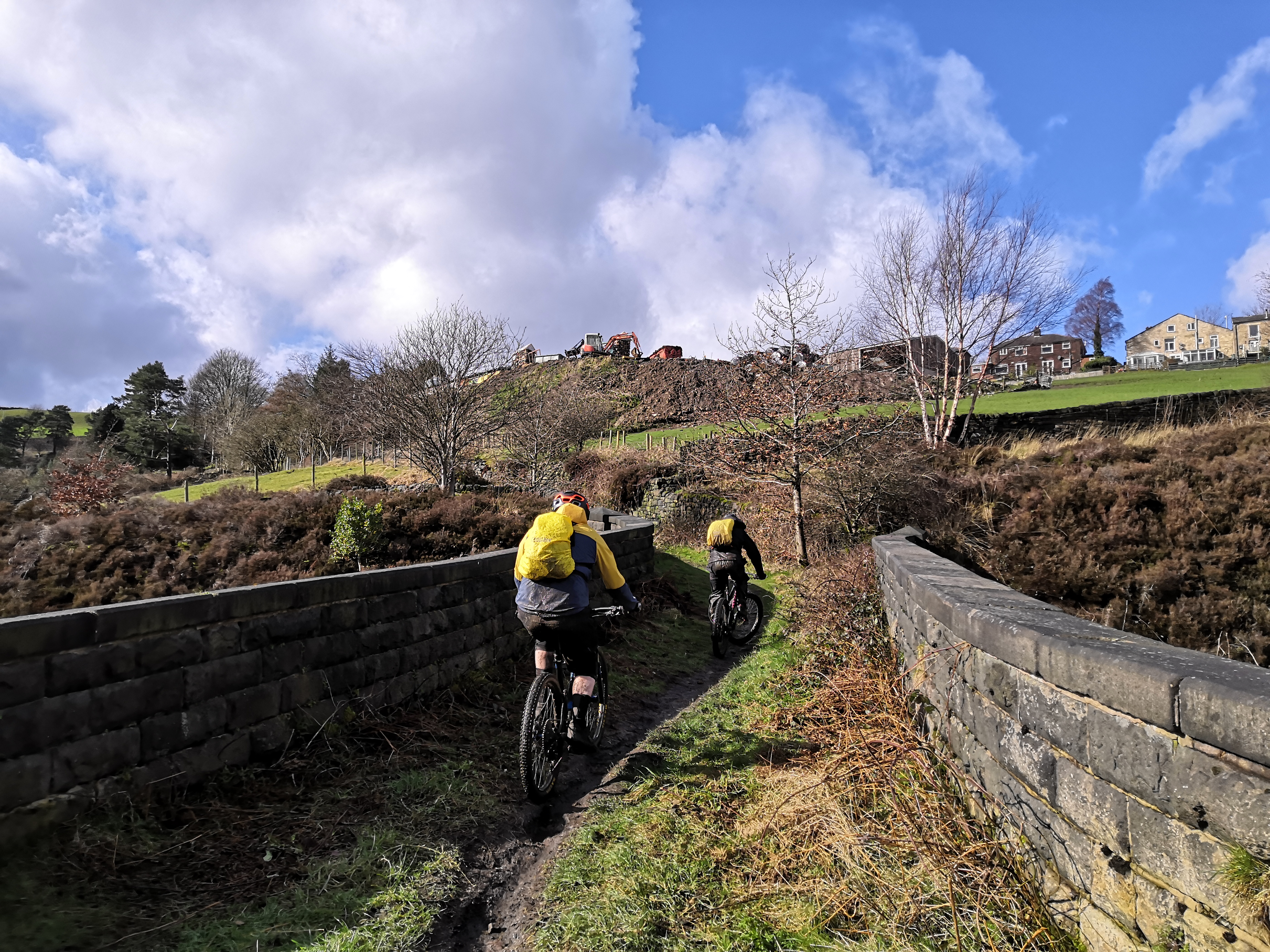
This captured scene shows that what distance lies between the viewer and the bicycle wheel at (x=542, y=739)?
4.09 meters

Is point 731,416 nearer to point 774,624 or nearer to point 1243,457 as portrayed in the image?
point 774,624

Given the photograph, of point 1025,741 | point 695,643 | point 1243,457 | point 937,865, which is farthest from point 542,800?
point 1243,457

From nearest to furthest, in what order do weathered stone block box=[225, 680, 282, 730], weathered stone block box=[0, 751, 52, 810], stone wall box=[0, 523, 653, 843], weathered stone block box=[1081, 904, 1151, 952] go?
weathered stone block box=[1081, 904, 1151, 952] → weathered stone block box=[0, 751, 52, 810] → stone wall box=[0, 523, 653, 843] → weathered stone block box=[225, 680, 282, 730]

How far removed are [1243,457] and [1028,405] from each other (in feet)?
63.6

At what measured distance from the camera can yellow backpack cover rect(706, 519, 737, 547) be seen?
26.6 feet

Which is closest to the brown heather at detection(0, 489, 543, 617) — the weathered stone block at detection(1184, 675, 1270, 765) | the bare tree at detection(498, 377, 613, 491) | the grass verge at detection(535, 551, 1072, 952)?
the grass verge at detection(535, 551, 1072, 952)

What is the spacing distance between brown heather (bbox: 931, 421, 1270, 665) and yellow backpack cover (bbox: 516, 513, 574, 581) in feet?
23.0

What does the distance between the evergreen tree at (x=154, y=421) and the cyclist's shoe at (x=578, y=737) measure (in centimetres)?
5283

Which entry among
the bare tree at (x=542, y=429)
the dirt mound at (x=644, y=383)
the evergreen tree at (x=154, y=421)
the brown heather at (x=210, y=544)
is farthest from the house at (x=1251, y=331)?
the evergreen tree at (x=154, y=421)

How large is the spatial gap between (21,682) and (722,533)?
253 inches

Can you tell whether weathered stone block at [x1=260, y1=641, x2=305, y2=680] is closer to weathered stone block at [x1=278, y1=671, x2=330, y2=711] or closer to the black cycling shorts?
weathered stone block at [x1=278, y1=671, x2=330, y2=711]

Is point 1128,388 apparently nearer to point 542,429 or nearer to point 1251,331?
point 542,429

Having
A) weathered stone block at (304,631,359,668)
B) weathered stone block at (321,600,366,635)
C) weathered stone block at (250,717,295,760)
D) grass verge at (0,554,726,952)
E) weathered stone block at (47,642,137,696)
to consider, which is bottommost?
grass verge at (0,554,726,952)

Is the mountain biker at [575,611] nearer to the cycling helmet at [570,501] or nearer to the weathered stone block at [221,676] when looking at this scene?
the cycling helmet at [570,501]
